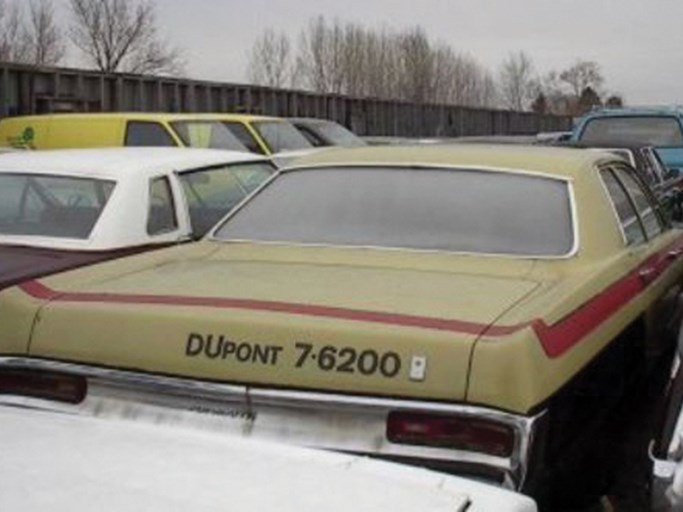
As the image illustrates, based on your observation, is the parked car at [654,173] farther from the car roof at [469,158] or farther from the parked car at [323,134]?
the parked car at [323,134]

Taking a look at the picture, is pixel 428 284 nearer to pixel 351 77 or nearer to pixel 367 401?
pixel 367 401

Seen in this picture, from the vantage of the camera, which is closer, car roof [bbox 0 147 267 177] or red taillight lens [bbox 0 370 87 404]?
red taillight lens [bbox 0 370 87 404]

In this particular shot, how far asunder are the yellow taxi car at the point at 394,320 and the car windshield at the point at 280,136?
9468 mm

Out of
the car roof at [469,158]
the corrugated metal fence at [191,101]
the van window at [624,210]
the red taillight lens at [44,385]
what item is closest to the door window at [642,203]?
the van window at [624,210]

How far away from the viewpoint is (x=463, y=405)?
2.88 m

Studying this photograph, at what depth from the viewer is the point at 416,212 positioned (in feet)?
14.0

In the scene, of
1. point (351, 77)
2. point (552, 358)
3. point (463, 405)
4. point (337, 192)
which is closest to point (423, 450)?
point (463, 405)

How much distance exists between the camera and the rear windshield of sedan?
4059 millimetres

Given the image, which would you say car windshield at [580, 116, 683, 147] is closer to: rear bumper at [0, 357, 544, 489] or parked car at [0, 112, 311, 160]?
parked car at [0, 112, 311, 160]

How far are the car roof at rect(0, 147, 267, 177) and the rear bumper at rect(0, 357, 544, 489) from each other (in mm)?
2447

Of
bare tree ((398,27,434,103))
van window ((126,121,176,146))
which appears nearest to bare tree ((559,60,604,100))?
bare tree ((398,27,434,103))

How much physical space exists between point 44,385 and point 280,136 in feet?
37.0

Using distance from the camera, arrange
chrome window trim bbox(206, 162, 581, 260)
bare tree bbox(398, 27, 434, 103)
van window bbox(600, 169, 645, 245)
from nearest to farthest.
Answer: chrome window trim bbox(206, 162, 581, 260), van window bbox(600, 169, 645, 245), bare tree bbox(398, 27, 434, 103)

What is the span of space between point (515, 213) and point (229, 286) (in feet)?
4.03
